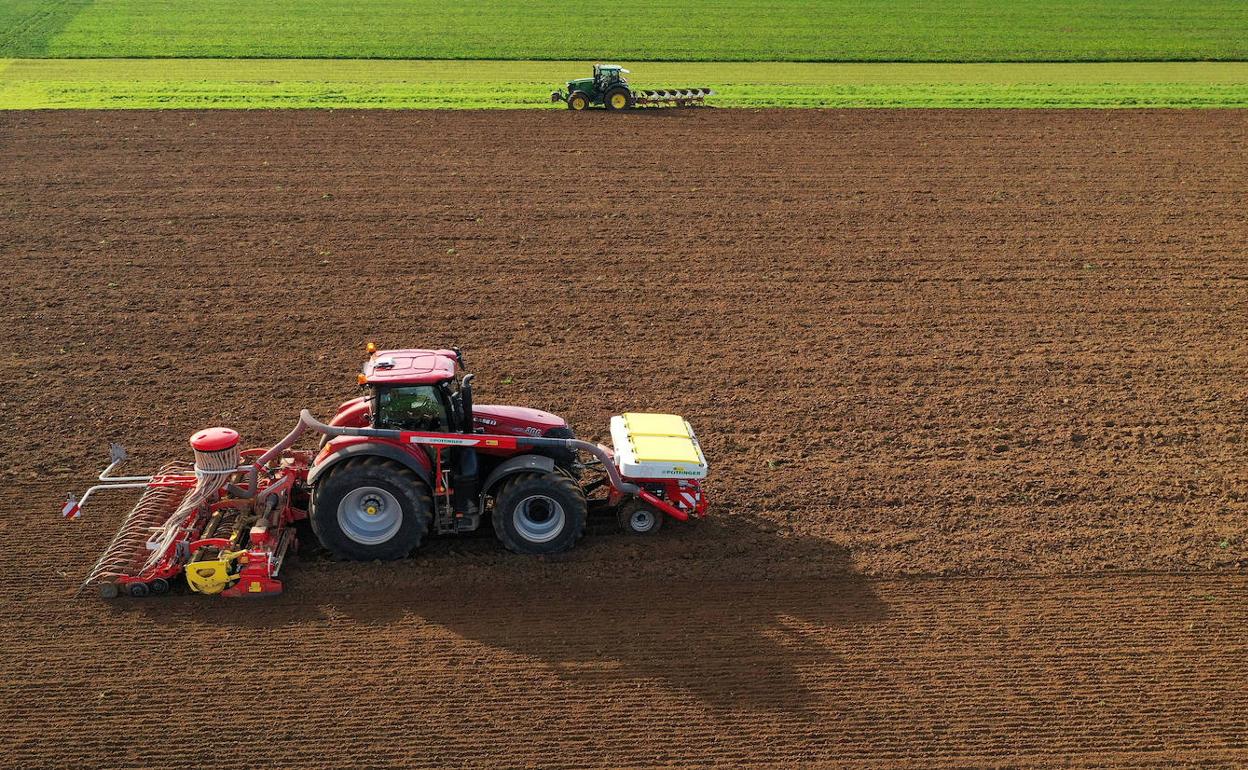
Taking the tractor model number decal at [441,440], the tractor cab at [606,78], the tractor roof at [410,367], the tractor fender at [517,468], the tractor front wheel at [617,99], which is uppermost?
the tractor cab at [606,78]

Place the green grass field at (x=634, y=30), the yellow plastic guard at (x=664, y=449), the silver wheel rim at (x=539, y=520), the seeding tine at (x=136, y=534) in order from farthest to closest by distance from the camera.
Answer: the green grass field at (x=634, y=30)
the yellow plastic guard at (x=664, y=449)
the silver wheel rim at (x=539, y=520)
the seeding tine at (x=136, y=534)

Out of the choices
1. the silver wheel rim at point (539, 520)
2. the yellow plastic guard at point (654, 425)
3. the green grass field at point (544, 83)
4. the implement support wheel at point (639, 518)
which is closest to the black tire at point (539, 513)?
the silver wheel rim at point (539, 520)

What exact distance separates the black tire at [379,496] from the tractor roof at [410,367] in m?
0.80

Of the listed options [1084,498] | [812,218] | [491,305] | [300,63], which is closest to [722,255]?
[812,218]

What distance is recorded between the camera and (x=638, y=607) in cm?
1106

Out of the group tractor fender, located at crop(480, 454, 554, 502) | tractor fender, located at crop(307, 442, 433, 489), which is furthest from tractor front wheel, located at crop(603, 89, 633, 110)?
tractor fender, located at crop(307, 442, 433, 489)

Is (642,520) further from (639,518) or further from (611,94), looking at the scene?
(611,94)

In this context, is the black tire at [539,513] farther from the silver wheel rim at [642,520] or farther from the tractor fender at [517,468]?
the silver wheel rim at [642,520]

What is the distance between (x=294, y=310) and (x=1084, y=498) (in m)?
11.5

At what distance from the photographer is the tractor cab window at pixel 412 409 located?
1140cm

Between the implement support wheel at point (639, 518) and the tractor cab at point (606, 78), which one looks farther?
the tractor cab at point (606, 78)

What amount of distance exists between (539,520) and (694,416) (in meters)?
3.63

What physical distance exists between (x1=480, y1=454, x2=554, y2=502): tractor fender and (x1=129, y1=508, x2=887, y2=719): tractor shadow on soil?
77 cm

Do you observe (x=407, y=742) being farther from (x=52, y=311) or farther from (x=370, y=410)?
(x=52, y=311)
